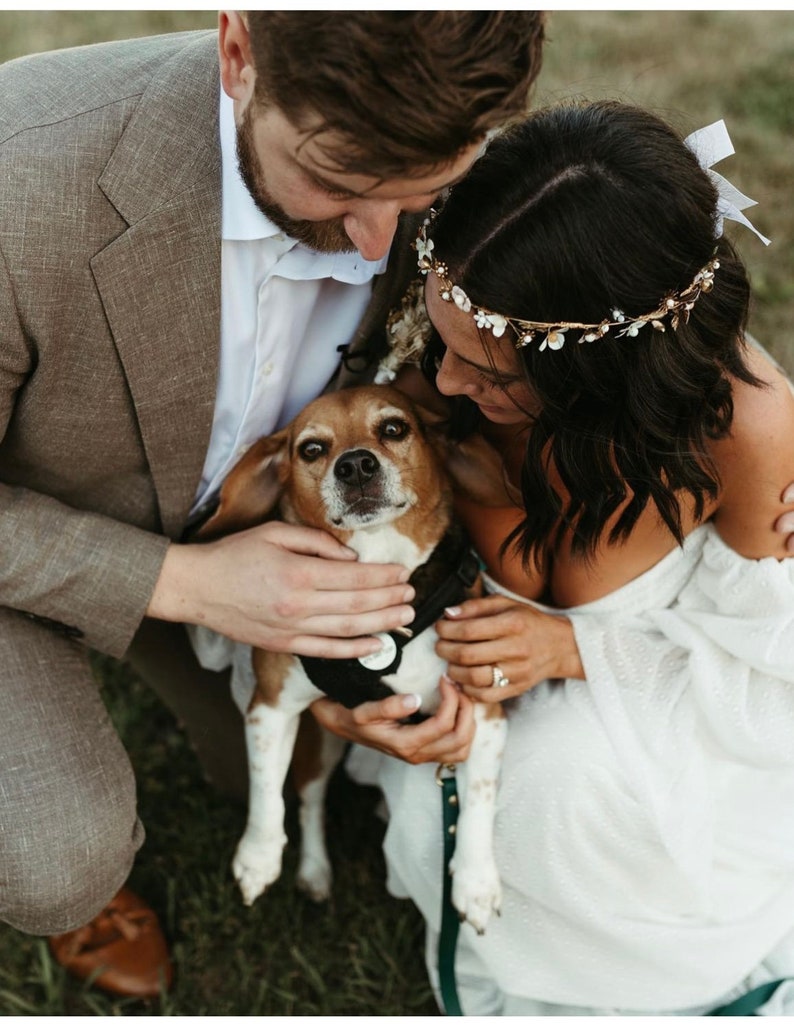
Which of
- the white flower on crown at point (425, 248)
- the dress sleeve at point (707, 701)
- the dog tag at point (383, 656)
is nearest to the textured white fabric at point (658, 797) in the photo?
the dress sleeve at point (707, 701)

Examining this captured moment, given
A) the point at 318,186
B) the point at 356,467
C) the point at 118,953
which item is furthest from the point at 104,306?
the point at 118,953

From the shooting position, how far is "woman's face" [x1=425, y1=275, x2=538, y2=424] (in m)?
2.16

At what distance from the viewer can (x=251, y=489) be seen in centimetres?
261

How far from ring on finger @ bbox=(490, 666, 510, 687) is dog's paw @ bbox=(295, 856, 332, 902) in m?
1.07

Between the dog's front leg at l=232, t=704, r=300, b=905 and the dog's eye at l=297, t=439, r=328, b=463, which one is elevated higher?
the dog's eye at l=297, t=439, r=328, b=463

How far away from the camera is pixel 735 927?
2723 millimetres

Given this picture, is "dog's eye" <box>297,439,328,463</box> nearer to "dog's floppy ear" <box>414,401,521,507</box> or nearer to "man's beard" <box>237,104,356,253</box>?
"dog's floppy ear" <box>414,401,521,507</box>

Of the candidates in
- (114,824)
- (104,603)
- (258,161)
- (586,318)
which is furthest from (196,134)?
(114,824)

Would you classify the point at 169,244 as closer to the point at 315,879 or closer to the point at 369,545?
the point at 369,545

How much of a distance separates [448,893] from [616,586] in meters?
0.94

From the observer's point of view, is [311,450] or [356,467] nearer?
[356,467]

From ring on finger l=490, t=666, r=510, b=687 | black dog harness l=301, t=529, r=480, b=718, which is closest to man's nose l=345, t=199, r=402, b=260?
black dog harness l=301, t=529, r=480, b=718

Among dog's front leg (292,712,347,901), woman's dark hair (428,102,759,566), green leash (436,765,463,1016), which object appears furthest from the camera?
dog's front leg (292,712,347,901)

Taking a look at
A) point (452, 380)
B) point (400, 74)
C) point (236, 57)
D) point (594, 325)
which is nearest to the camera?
point (400, 74)
